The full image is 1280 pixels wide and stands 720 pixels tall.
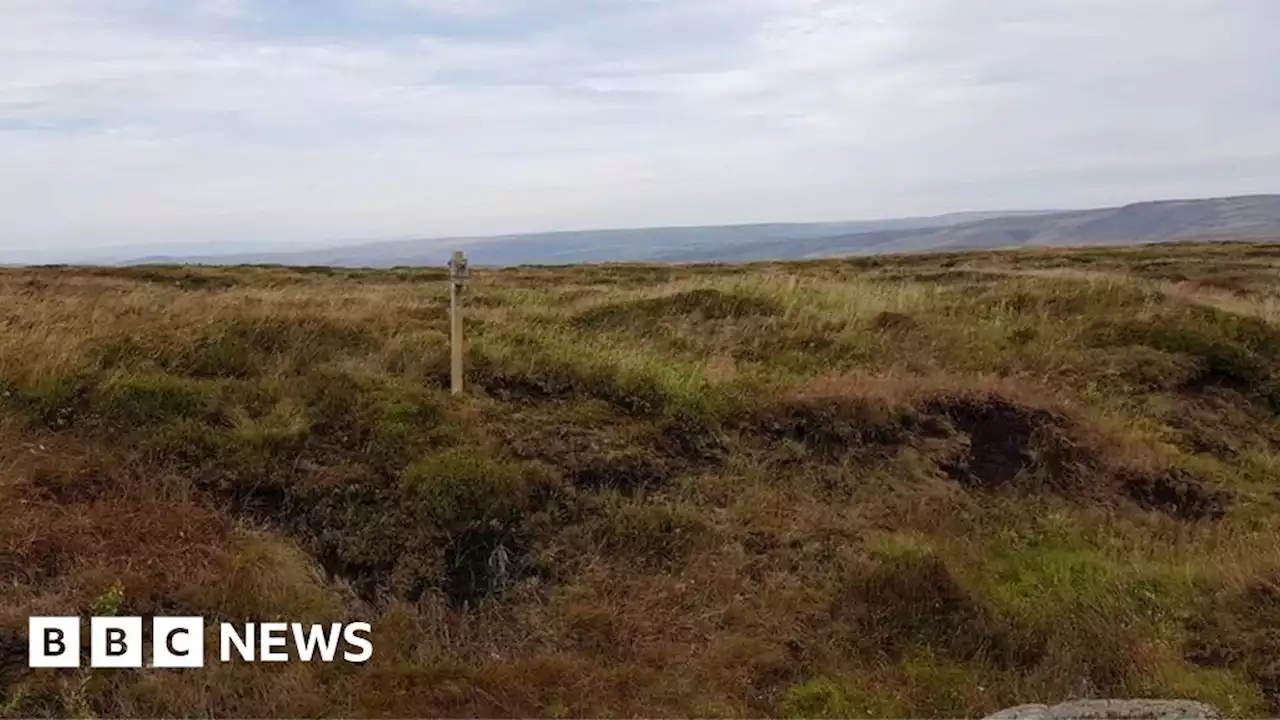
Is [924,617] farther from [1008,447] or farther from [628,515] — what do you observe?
[1008,447]

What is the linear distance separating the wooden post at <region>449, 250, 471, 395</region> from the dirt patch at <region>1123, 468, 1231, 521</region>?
6230 millimetres

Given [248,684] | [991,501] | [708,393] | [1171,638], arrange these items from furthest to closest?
[708,393], [991,501], [1171,638], [248,684]

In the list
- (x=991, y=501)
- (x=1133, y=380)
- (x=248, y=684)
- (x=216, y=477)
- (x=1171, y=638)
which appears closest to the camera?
(x=248, y=684)

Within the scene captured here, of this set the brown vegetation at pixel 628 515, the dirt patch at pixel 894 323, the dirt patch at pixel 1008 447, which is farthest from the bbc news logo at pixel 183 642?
the dirt patch at pixel 894 323

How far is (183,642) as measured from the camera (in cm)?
553

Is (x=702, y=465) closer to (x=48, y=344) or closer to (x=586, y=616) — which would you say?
(x=586, y=616)

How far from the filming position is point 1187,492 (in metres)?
8.80

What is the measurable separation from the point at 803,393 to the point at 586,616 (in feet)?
13.1

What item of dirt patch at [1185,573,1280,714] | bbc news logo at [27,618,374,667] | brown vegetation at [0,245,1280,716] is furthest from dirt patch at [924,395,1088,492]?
bbc news logo at [27,618,374,667]

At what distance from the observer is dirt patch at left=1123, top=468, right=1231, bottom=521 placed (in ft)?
28.0

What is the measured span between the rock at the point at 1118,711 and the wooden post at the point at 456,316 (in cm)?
566

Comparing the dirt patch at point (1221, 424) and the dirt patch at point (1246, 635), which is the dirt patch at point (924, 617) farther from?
the dirt patch at point (1221, 424)

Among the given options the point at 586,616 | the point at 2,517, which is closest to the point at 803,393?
the point at 586,616

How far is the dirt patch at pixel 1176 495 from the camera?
336 inches
